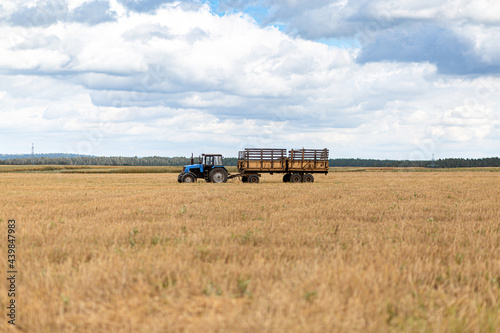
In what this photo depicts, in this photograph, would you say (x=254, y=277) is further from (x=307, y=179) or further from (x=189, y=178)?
(x=307, y=179)

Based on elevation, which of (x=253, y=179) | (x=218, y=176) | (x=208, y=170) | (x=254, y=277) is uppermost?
(x=208, y=170)

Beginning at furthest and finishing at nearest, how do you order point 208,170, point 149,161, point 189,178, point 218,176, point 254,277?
point 149,161, point 189,178, point 208,170, point 218,176, point 254,277

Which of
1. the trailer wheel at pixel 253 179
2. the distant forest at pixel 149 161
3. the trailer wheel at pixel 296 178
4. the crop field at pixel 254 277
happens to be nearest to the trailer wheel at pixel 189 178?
the trailer wheel at pixel 253 179

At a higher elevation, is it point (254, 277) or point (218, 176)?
point (218, 176)

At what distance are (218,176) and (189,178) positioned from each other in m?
2.63

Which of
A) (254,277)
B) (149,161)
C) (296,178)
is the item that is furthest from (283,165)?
(149,161)

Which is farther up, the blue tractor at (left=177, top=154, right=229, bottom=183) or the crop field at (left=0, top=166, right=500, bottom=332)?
the blue tractor at (left=177, top=154, right=229, bottom=183)

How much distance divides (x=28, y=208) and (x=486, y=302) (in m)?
15.6

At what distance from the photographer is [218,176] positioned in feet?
109

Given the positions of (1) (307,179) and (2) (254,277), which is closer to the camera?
(2) (254,277)

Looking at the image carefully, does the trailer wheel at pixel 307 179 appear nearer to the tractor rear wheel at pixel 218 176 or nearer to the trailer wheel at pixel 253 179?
the trailer wheel at pixel 253 179

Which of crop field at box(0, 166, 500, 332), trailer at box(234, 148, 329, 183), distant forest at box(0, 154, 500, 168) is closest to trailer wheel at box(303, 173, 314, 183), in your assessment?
trailer at box(234, 148, 329, 183)

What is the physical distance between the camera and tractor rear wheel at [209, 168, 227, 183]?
3312 centimetres

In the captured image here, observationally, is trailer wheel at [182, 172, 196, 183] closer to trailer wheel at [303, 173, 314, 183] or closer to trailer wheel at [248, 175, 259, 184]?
trailer wheel at [248, 175, 259, 184]
